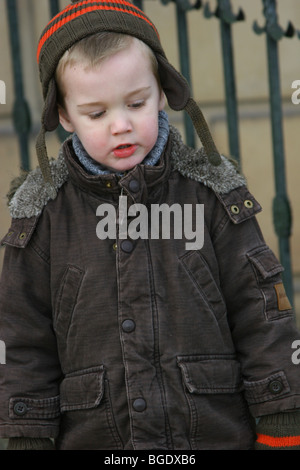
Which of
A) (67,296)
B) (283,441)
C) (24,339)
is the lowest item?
(283,441)

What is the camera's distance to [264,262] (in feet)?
7.63

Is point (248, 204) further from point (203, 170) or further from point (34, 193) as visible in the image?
point (34, 193)

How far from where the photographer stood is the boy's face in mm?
2186

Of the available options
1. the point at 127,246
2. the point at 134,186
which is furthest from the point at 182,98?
the point at 127,246

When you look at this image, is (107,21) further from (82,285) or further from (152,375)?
(152,375)

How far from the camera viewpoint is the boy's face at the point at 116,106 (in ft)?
7.17

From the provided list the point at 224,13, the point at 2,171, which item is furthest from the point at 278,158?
the point at 2,171

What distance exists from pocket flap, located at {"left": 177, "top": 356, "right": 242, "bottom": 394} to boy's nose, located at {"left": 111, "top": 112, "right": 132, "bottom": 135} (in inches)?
24.4

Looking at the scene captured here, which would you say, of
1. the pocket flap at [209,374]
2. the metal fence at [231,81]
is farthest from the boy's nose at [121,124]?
the metal fence at [231,81]

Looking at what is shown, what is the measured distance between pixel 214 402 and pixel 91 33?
1042 millimetres

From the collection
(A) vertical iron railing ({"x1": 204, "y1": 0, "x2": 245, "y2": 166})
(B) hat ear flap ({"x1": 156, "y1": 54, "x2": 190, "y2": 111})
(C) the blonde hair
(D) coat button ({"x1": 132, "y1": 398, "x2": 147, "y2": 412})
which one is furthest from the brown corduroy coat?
(A) vertical iron railing ({"x1": 204, "y1": 0, "x2": 245, "y2": 166})

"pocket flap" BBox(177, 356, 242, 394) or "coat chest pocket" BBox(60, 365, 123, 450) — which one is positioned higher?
"pocket flap" BBox(177, 356, 242, 394)

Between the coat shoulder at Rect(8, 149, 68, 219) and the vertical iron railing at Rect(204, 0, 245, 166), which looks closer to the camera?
the coat shoulder at Rect(8, 149, 68, 219)

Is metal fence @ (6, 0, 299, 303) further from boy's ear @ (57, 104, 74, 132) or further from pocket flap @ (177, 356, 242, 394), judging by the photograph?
pocket flap @ (177, 356, 242, 394)
